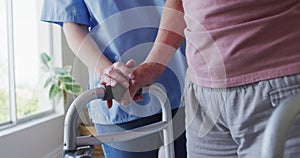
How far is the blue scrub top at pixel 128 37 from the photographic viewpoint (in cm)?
108

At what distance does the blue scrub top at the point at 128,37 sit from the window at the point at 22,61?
137 cm

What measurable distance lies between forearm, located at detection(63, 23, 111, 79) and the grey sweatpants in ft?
1.04

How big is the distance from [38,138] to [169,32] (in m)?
1.97

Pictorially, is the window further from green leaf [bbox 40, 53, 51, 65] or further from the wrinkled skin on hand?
the wrinkled skin on hand

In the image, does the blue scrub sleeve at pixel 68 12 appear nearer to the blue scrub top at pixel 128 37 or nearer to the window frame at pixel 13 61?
the blue scrub top at pixel 128 37

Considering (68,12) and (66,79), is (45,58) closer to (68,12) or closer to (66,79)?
(66,79)

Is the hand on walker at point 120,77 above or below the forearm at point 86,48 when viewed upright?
below

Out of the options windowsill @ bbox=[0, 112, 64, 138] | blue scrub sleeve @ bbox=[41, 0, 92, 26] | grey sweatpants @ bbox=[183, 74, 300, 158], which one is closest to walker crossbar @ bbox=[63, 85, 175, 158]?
grey sweatpants @ bbox=[183, 74, 300, 158]

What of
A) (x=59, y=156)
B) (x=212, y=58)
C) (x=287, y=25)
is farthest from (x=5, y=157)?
(x=287, y=25)

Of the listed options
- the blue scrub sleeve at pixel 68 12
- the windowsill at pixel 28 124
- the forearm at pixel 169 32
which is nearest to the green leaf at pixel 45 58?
the windowsill at pixel 28 124

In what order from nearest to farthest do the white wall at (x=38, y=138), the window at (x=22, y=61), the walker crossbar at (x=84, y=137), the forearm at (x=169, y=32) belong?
the walker crossbar at (x=84, y=137) → the forearm at (x=169, y=32) → the white wall at (x=38, y=138) → the window at (x=22, y=61)

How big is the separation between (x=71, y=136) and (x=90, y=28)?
55 cm

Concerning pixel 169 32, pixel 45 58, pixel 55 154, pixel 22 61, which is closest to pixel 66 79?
pixel 45 58

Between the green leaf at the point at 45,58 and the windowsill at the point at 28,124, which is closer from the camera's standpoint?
the windowsill at the point at 28,124
